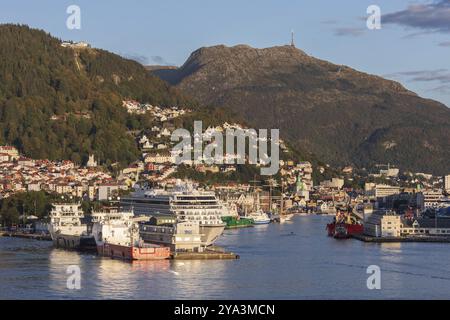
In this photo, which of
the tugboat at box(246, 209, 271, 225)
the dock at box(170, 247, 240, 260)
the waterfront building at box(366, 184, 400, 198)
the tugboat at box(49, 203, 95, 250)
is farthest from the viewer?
the waterfront building at box(366, 184, 400, 198)

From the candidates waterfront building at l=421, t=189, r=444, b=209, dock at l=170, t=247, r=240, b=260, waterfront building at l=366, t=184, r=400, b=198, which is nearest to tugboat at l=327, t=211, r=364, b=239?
dock at l=170, t=247, r=240, b=260

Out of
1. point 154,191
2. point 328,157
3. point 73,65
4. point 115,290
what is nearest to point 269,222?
point 154,191

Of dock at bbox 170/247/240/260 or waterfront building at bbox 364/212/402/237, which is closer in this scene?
dock at bbox 170/247/240/260

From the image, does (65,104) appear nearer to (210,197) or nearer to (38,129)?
(38,129)

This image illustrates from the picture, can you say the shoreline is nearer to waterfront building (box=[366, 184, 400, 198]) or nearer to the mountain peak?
waterfront building (box=[366, 184, 400, 198])

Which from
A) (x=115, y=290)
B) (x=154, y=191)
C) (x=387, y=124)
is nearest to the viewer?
(x=115, y=290)

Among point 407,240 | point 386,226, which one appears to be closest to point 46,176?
Result: point 386,226

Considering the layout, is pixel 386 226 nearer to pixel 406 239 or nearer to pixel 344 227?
pixel 406 239

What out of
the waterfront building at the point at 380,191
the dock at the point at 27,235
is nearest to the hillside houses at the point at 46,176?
the dock at the point at 27,235
